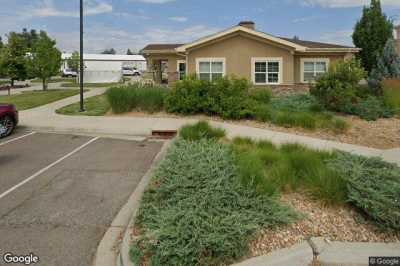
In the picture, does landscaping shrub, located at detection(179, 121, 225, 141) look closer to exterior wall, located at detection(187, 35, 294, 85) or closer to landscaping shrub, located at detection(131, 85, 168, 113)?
landscaping shrub, located at detection(131, 85, 168, 113)

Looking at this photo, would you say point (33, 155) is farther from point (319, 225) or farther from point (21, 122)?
point (319, 225)

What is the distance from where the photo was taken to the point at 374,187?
14.0 ft

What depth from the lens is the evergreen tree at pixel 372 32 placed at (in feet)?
79.4

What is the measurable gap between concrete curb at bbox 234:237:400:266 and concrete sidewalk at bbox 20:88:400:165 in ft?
15.3

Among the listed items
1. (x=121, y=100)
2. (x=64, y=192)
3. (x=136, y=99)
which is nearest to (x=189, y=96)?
(x=136, y=99)

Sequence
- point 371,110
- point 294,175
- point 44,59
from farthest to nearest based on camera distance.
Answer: point 44,59
point 371,110
point 294,175

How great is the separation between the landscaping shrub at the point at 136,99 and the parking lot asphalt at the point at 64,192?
430 cm

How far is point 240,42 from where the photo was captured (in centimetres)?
1828

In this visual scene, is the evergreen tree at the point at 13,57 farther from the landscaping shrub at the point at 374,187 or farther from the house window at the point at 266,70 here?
the landscaping shrub at the point at 374,187

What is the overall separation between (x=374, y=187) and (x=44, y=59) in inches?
1108

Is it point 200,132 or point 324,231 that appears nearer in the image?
point 324,231

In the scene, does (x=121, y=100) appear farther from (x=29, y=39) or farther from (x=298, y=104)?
(x=29, y=39)

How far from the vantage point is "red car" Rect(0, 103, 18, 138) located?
10.6 meters

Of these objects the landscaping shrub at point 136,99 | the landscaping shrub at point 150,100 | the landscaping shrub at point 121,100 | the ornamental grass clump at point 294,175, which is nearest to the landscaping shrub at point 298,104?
the landscaping shrub at point 150,100
